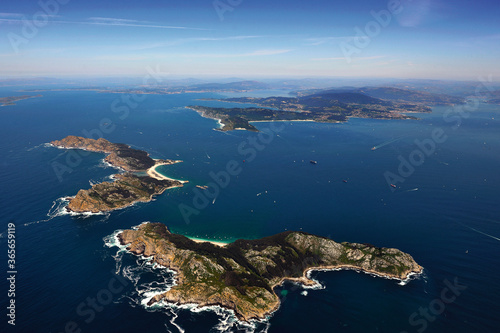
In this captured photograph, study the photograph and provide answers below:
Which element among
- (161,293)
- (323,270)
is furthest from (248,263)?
(161,293)

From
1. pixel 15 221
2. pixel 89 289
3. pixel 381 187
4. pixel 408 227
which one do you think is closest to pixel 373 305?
pixel 408 227

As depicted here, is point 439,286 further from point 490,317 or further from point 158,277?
point 158,277

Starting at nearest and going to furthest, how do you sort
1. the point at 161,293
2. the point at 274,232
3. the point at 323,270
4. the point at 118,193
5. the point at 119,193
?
the point at 161,293 → the point at 323,270 → the point at 274,232 → the point at 118,193 → the point at 119,193

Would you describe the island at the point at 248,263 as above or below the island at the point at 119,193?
below

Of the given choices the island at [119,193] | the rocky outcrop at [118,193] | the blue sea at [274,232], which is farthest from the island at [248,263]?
the rocky outcrop at [118,193]

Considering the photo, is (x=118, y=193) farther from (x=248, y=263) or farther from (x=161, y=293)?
(x=248, y=263)

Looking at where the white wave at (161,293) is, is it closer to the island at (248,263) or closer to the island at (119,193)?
the island at (248,263)
